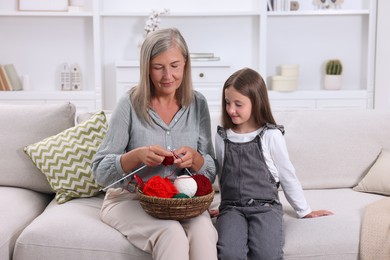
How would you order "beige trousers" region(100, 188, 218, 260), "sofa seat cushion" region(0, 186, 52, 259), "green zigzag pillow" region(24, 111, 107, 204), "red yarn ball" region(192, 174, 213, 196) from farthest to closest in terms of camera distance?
"green zigzag pillow" region(24, 111, 107, 204), "sofa seat cushion" region(0, 186, 52, 259), "red yarn ball" region(192, 174, 213, 196), "beige trousers" region(100, 188, 218, 260)

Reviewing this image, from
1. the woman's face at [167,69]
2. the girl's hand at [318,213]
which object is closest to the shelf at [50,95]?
the woman's face at [167,69]

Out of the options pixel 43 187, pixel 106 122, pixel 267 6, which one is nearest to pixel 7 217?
pixel 43 187

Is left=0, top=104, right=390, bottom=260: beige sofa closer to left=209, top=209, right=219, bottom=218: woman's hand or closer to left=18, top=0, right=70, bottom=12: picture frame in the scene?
left=209, top=209, right=219, bottom=218: woman's hand

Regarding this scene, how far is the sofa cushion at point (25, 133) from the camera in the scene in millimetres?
2818

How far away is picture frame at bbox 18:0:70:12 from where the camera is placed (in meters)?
5.52

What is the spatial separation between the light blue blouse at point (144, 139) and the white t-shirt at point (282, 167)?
0.17 meters

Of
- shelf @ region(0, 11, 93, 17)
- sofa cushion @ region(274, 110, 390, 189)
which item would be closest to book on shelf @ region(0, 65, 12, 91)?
shelf @ region(0, 11, 93, 17)

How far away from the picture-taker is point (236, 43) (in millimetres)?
5730

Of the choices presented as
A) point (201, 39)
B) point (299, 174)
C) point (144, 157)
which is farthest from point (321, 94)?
point (144, 157)

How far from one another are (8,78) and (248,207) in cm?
358

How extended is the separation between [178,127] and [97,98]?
307 cm

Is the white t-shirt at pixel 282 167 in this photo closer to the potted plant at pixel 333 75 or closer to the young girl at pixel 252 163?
the young girl at pixel 252 163

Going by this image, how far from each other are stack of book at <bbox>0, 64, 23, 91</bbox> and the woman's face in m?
3.35

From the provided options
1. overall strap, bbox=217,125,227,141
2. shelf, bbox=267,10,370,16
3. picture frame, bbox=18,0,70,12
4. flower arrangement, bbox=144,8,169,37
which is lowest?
overall strap, bbox=217,125,227,141
